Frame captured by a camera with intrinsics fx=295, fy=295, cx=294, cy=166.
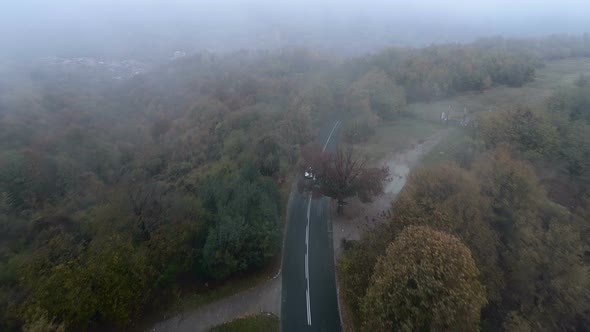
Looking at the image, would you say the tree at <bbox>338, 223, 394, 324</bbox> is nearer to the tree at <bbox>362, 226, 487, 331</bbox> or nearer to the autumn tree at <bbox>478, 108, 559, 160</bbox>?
the tree at <bbox>362, 226, 487, 331</bbox>

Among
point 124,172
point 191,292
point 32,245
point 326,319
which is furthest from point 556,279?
point 124,172

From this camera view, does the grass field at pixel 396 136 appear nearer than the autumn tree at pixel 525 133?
No

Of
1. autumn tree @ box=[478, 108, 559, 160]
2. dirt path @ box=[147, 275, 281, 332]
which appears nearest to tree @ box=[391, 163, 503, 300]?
dirt path @ box=[147, 275, 281, 332]

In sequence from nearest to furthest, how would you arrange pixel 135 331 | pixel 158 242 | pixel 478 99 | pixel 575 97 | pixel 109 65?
pixel 135 331, pixel 158 242, pixel 575 97, pixel 478 99, pixel 109 65

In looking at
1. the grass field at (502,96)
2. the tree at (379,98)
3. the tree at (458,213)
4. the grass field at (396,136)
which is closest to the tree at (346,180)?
the tree at (458,213)

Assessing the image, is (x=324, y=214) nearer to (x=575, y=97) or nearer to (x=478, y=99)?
Result: (x=575, y=97)

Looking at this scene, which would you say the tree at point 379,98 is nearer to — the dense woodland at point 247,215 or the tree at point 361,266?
the dense woodland at point 247,215
